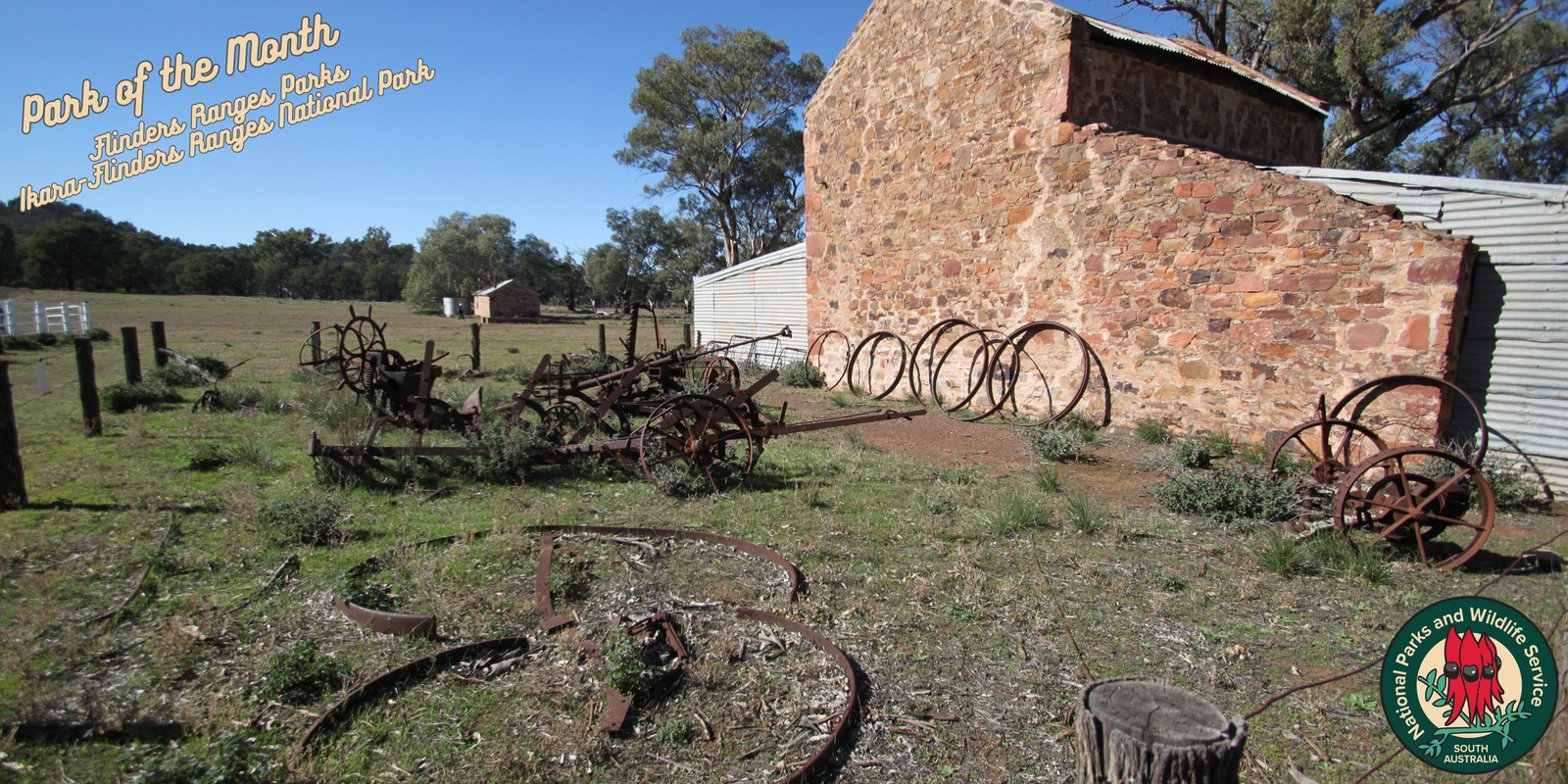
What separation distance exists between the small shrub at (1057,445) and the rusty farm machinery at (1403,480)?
190cm

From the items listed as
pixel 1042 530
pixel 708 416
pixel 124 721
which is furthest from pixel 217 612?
pixel 1042 530

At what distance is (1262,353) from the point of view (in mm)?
7984

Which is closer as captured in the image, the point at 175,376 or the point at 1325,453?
the point at 1325,453

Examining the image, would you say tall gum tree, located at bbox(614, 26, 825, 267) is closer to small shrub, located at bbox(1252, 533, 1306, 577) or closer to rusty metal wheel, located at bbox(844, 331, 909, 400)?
rusty metal wheel, located at bbox(844, 331, 909, 400)

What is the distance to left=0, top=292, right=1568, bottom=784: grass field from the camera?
3.05 meters

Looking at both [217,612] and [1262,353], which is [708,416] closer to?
[217,612]

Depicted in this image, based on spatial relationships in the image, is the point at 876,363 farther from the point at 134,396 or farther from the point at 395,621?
the point at 134,396

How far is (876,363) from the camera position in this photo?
1374cm

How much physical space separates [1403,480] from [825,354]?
10.7 m

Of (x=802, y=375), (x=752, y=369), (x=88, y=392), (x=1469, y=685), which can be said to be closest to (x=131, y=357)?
(x=88, y=392)

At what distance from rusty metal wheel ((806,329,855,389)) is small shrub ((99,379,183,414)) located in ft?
34.6

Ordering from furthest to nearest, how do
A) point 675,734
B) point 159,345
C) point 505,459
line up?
point 159,345
point 505,459
point 675,734

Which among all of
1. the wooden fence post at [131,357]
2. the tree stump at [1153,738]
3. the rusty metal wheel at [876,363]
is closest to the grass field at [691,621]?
the tree stump at [1153,738]

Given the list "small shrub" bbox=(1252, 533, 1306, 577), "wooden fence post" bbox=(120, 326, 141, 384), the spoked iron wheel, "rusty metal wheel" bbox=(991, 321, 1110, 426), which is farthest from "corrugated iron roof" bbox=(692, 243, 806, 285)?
"small shrub" bbox=(1252, 533, 1306, 577)
